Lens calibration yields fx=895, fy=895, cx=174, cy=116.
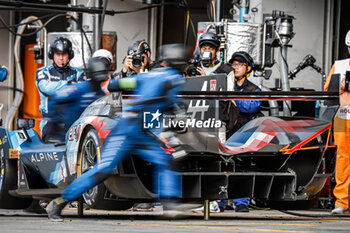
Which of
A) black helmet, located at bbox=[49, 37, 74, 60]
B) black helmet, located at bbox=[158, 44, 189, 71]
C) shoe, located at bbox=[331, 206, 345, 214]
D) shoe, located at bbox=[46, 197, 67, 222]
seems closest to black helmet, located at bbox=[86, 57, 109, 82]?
black helmet, located at bbox=[158, 44, 189, 71]

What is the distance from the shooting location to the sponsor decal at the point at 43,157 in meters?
9.52

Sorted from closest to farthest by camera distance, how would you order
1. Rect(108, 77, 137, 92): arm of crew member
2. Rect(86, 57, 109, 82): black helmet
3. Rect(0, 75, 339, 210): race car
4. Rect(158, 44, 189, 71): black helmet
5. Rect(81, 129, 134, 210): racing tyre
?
Rect(108, 77, 137, 92): arm of crew member → Rect(158, 44, 189, 71): black helmet → Rect(0, 75, 339, 210): race car → Rect(81, 129, 134, 210): racing tyre → Rect(86, 57, 109, 82): black helmet

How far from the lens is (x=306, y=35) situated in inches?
714

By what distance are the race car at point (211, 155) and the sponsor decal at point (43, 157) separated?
21 millimetres

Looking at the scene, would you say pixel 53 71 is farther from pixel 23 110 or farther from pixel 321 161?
pixel 23 110

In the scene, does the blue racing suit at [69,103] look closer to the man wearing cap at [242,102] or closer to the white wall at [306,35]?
the man wearing cap at [242,102]

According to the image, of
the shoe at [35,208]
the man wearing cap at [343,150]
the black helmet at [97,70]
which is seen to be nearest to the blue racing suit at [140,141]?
the black helmet at [97,70]

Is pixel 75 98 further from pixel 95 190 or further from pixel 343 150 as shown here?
pixel 343 150

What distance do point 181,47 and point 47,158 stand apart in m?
2.15

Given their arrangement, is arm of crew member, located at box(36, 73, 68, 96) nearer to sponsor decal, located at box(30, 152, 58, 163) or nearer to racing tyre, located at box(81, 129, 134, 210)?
sponsor decal, located at box(30, 152, 58, 163)

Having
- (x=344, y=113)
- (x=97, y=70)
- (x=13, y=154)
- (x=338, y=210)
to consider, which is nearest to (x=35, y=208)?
(x=13, y=154)

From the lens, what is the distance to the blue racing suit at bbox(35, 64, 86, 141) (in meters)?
10.9

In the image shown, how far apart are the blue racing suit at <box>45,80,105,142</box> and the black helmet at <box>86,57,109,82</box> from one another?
8cm

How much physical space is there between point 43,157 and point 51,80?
1.71m
